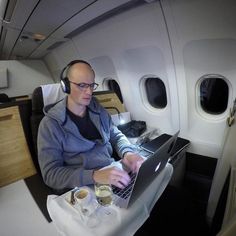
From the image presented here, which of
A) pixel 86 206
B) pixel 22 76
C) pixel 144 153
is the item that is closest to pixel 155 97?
pixel 144 153

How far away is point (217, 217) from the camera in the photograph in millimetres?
1684

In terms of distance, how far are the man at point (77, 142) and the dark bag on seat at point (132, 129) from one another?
734 millimetres

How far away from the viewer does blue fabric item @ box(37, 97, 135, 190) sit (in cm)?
111

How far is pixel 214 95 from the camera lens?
212 cm

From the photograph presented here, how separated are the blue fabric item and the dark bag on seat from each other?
75 cm

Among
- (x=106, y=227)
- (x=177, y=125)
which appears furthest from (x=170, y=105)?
(x=106, y=227)

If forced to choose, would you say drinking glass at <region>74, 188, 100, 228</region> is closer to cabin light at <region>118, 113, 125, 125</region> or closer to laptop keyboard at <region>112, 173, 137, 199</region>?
laptop keyboard at <region>112, 173, 137, 199</region>

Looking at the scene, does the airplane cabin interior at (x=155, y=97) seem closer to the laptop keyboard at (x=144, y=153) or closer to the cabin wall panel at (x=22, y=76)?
the laptop keyboard at (x=144, y=153)

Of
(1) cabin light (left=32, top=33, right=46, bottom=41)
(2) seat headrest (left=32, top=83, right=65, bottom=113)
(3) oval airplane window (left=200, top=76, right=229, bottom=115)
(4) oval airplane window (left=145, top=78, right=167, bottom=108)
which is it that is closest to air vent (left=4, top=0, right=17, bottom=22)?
(1) cabin light (left=32, top=33, right=46, bottom=41)

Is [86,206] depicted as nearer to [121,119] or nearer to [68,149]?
[68,149]

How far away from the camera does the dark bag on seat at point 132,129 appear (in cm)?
235

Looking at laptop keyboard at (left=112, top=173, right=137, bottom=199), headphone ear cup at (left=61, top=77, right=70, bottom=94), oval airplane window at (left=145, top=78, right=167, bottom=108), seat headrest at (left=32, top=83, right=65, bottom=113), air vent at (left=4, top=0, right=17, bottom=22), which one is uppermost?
air vent at (left=4, top=0, right=17, bottom=22)

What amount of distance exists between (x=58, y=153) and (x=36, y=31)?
1.79 m

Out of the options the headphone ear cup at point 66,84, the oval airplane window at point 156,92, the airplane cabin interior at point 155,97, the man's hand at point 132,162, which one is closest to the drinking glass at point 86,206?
the airplane cabin interior at point 155,97
